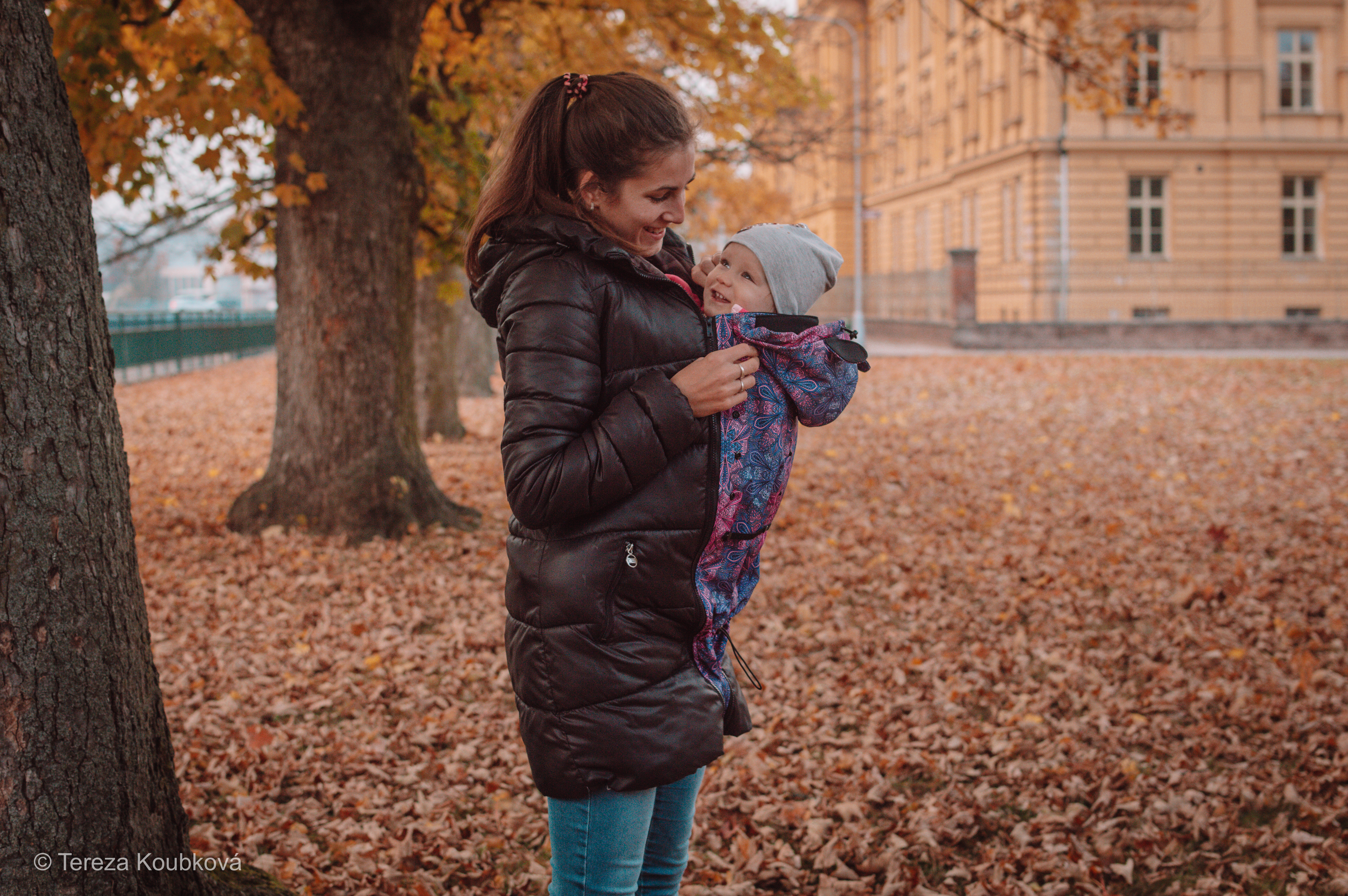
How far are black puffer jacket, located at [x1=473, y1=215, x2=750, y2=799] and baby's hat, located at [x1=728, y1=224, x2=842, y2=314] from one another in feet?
0.58

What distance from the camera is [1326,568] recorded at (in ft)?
21.0

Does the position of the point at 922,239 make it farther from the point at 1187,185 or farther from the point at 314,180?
the point at 314,180

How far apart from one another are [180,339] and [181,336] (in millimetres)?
129

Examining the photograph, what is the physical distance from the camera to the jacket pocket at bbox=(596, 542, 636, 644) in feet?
6.09

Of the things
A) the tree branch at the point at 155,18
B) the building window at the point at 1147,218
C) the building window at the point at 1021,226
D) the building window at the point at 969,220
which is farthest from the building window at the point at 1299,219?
the tree branch at the point at 155,18

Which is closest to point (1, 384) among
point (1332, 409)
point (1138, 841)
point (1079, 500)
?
point (1138, 841)

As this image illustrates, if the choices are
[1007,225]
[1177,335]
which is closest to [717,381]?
[1177,335]

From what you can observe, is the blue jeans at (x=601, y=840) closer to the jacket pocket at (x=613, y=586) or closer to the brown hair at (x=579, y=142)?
the jacket pocket at (x=613, y=586)

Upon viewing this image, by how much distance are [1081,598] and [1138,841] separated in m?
2.80

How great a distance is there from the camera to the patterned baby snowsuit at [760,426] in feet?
6.39

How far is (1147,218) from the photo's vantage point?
30312 millimetres

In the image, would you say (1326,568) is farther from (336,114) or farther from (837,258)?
(336,114)

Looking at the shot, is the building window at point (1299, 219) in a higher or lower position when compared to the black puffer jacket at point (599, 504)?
higher

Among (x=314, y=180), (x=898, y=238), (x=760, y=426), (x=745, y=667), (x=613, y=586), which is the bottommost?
(x=745, y=667)
